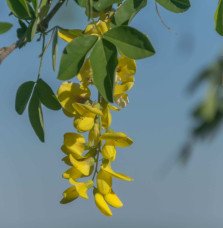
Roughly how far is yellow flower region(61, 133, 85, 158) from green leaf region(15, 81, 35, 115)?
0.10m

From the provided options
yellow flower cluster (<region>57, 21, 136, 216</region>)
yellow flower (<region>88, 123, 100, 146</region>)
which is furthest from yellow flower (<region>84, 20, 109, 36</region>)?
yellow flower (<region>88, 123, 100, 146</region>)

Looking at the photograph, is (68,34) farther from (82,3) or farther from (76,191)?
(76,191)

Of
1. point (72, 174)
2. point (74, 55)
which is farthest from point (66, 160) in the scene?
point (74, 55)

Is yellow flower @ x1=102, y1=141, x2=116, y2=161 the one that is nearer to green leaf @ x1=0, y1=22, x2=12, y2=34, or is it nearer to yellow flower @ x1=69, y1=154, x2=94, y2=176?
yellow flower @ x1=69, y1=154, x2=94, y2=176

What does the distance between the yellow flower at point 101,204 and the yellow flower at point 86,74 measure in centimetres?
12

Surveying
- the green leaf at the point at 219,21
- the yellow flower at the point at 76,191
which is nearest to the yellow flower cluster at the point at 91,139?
the yellow flower at the point at 76,191

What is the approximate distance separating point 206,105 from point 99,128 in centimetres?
319

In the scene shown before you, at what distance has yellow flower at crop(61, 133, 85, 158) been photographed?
0.76m

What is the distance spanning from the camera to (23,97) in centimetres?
85

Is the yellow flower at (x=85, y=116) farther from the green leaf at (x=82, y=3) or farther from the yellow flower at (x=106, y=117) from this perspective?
the green leaf at (x=82, y=3)

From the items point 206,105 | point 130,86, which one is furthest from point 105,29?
point 206,105

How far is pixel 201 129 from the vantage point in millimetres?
4586

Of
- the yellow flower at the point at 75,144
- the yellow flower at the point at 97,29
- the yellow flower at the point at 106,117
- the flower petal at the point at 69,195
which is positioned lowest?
the flower petal at the point at 69,195

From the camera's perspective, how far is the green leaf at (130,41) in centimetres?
72
